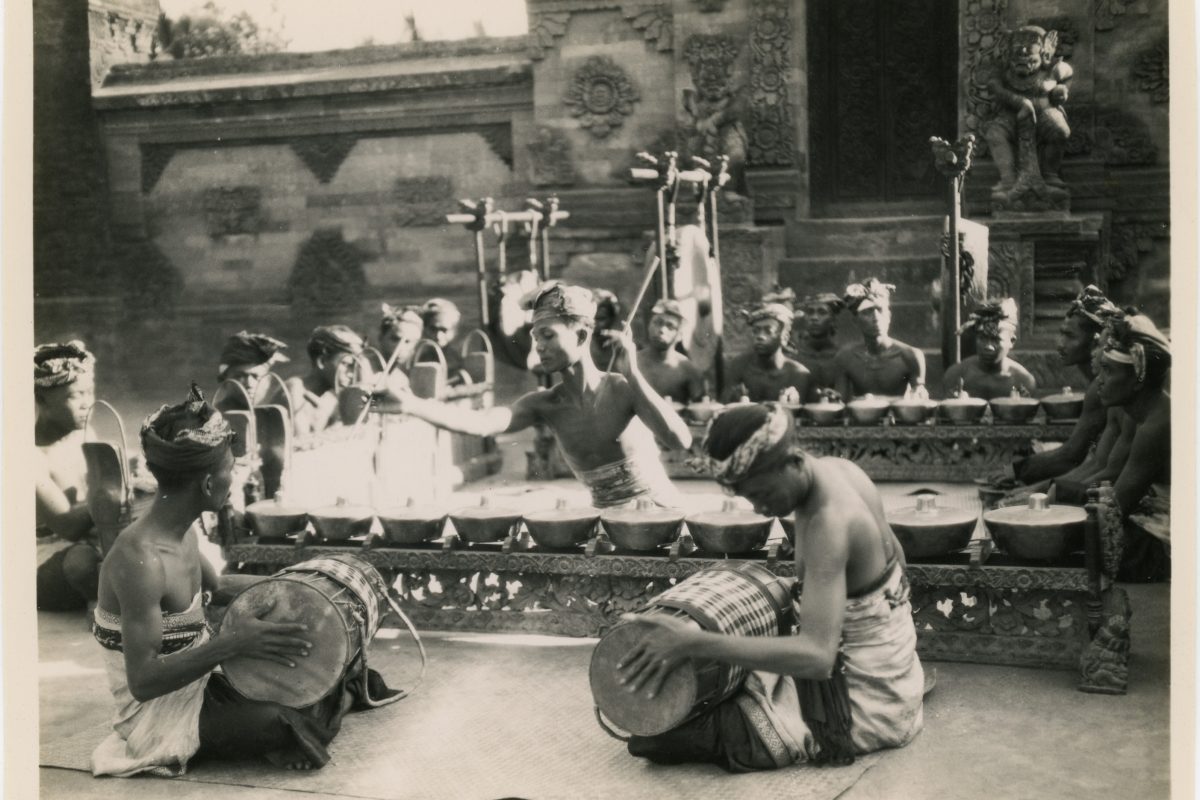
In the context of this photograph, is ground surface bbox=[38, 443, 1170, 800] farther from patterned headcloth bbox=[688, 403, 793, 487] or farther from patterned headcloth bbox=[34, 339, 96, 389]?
patterned headcloth bbox=[34, 339, 96, 389]

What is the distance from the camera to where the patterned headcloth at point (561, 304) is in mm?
5570

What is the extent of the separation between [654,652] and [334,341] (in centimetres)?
549

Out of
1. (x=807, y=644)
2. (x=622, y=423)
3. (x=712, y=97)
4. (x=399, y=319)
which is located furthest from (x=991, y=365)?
(x=712, y=97)

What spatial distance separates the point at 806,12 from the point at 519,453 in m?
6.31

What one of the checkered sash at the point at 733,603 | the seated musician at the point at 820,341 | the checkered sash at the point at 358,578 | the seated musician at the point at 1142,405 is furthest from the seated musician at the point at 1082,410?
the checkered sash at the point at 358,578

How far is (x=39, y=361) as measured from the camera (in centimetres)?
626

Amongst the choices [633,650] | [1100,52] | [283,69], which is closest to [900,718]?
[633,650]

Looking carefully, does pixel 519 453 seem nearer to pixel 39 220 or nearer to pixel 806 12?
pixel 806 12

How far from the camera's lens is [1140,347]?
5289 mm

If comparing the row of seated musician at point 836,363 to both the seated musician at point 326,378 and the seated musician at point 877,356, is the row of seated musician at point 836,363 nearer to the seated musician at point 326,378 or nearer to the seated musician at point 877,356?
the seated musician at point 877,356

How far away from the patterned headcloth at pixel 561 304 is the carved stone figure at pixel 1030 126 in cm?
741

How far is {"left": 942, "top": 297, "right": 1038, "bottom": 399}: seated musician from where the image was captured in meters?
8.54

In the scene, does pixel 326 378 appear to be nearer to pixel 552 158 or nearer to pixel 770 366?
pixel 770 366

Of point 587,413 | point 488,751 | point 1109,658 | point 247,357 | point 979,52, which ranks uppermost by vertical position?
point 979,52
